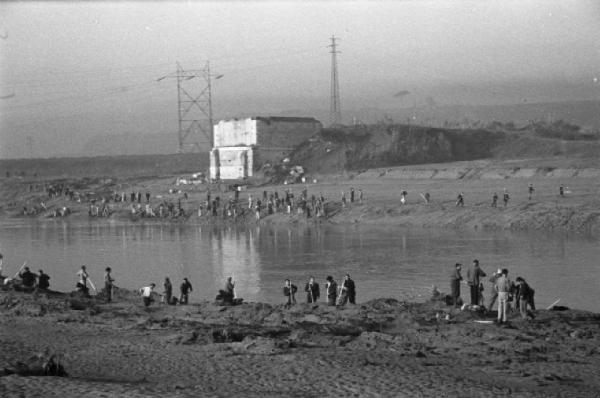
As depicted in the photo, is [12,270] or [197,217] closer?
[12,270]

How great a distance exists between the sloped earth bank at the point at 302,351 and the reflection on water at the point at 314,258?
5032mm

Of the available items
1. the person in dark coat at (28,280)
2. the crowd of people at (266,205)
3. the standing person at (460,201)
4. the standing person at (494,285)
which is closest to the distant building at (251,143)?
the crowd of people at (266,205)

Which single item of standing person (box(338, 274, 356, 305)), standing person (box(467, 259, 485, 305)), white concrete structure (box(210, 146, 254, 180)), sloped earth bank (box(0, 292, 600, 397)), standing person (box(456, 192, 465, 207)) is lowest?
sloped earth bank (box(0, 292, 600, 397))

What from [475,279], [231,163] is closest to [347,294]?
[475,279]

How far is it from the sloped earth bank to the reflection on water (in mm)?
5032

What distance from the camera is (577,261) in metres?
31.7

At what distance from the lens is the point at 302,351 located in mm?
16047

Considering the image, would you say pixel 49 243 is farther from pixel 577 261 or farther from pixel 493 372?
pixel 493 372

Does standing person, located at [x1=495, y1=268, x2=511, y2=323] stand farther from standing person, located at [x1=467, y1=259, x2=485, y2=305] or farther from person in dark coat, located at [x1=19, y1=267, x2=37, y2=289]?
person in dark coat, located at [x1=19, y1=267, x2=37, y2=289]

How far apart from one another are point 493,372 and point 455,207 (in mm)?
35927

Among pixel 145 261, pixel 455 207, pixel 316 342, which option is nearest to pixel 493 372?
pixel 316 342

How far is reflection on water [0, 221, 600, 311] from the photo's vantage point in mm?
27812

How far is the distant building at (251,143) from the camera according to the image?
265 ft

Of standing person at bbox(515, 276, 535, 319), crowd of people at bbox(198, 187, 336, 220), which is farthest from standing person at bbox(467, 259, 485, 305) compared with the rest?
crowd of people at bbox(198, 187, 336, 220)
